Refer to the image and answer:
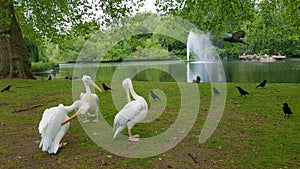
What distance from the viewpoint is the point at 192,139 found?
5438mm

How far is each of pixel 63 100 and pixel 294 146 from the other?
7.33 metres

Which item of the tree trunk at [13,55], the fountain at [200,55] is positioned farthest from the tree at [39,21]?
the fountain at [200,55]

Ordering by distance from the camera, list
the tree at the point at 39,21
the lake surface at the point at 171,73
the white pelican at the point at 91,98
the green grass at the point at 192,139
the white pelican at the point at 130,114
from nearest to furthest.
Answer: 1. the green grass at the point at 192,139
2. the white pelican at the point at 130,114
3. the white pelican at the point at 91,98
4. the tree at the point at 39,21
5. the lake surface at the point at 171,73

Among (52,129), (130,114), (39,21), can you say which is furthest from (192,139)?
(39,21)

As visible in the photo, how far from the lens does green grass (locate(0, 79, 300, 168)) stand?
14.5 feet

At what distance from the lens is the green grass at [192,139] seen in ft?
14.5

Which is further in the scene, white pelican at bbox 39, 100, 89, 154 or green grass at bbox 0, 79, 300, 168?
white pelican at bbox 39, 100, 89, 154

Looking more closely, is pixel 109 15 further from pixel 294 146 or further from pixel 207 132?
pixel 294 146

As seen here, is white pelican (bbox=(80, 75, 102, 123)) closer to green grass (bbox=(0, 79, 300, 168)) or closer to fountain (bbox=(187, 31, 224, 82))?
green grass (bbox=(0, 79, 300, 168))

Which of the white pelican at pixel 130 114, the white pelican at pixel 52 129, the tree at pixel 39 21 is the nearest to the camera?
the white pelican at pixel 52 129

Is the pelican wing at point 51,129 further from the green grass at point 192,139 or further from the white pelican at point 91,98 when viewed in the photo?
the white pelican at point 91,98

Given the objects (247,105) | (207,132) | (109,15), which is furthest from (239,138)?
(109,15)

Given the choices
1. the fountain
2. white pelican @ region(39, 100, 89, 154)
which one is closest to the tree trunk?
the fountain

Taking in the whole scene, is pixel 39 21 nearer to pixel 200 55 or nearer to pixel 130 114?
pixel 130 114
